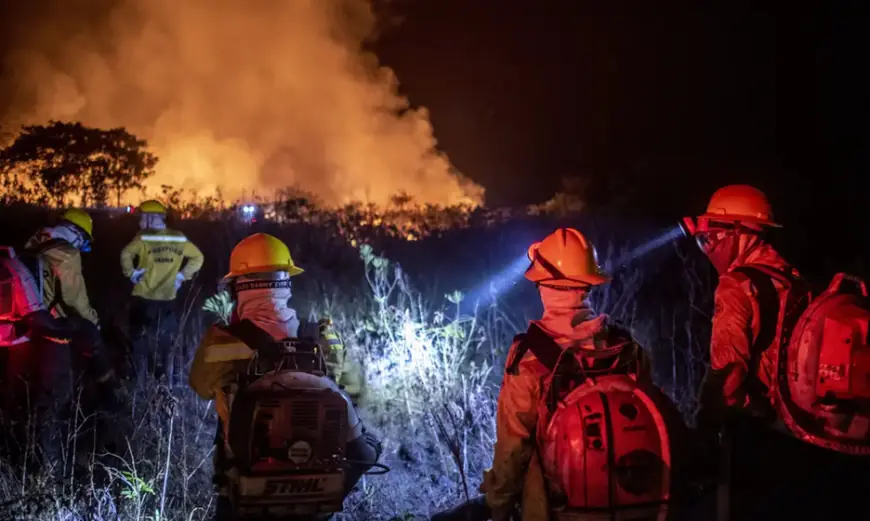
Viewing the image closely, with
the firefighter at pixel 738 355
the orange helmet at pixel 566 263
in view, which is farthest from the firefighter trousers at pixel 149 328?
the firefighter at pixel 738 355

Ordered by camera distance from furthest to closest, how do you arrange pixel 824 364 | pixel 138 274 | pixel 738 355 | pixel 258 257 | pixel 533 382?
pixel 138 274 < pixel 258 257 < pixel 738 355 < pixel 824 364 < pixel 533 382

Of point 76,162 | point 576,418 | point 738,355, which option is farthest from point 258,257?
point 76,162

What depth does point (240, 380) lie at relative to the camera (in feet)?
9.82

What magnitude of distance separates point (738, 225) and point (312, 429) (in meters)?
2.58

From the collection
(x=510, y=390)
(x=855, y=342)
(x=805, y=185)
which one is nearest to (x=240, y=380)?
(x=510, y=390)

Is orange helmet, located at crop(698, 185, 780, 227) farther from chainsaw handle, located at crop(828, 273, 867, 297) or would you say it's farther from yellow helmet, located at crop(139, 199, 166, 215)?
yellow helmet, located at crop(139, 199, 166, 215)

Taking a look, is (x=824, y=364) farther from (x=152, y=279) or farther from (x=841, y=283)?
(x=152, y=279)

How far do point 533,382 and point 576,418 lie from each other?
0.79ft

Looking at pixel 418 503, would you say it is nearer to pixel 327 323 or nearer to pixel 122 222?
pixel 327 323

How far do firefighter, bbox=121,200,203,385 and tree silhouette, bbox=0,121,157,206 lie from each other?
44.4 ft

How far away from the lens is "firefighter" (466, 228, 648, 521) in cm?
263

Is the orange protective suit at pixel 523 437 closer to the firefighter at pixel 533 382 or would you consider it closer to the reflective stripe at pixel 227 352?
the firefighter at pixel 533 382

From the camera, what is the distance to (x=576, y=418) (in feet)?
8.07

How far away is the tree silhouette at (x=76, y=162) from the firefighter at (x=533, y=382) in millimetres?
19530
